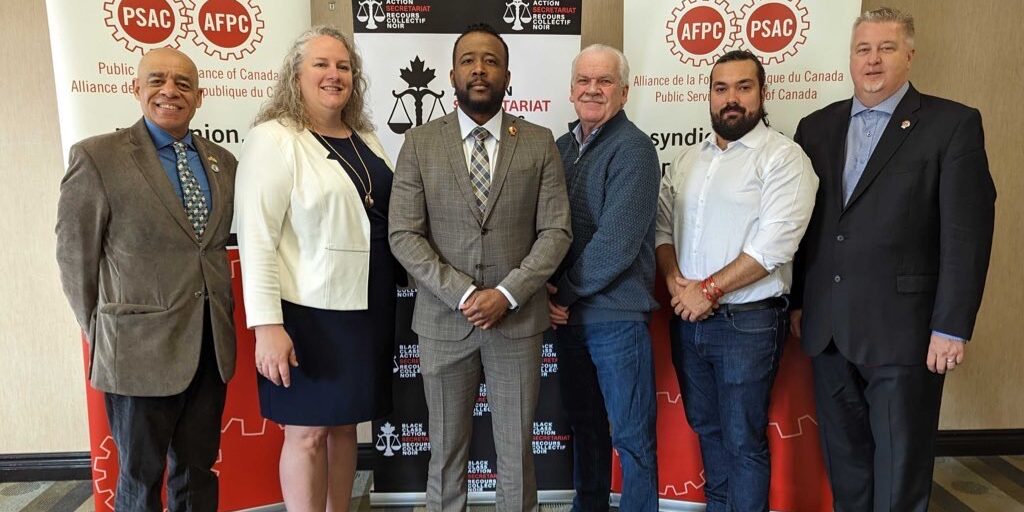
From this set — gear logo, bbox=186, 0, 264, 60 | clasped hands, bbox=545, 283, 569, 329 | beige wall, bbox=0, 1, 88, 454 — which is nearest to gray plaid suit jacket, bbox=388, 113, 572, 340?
clasped hands, bbox=545, 283, 569, 329

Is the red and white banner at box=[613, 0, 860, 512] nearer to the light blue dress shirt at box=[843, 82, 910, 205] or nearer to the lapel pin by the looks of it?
the light blue dress shirt at box=[843, 82, 910, 205]

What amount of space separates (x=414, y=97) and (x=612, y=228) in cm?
111

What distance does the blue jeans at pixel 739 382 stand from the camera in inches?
82.7

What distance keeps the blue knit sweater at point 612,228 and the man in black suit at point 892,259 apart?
61 cm

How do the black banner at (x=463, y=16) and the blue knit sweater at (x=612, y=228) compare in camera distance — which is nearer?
the blue knit sweater at (x=612, y=228)

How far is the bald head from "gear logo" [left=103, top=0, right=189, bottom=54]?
70cm

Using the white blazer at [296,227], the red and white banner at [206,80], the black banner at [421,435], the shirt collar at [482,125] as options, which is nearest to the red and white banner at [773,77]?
the black banner at [421,435]

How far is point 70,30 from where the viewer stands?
2279mm

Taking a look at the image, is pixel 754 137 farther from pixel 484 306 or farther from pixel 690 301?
pixel 484 306

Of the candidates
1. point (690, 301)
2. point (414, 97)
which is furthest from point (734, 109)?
point (414, 97)

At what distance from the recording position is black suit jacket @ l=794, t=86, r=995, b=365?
6.14 ft

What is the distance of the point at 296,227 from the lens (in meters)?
1.83

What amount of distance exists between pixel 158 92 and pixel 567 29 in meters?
1.57

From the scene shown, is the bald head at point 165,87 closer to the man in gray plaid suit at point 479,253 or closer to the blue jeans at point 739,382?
the man in gray plaid suit at point 479,253
